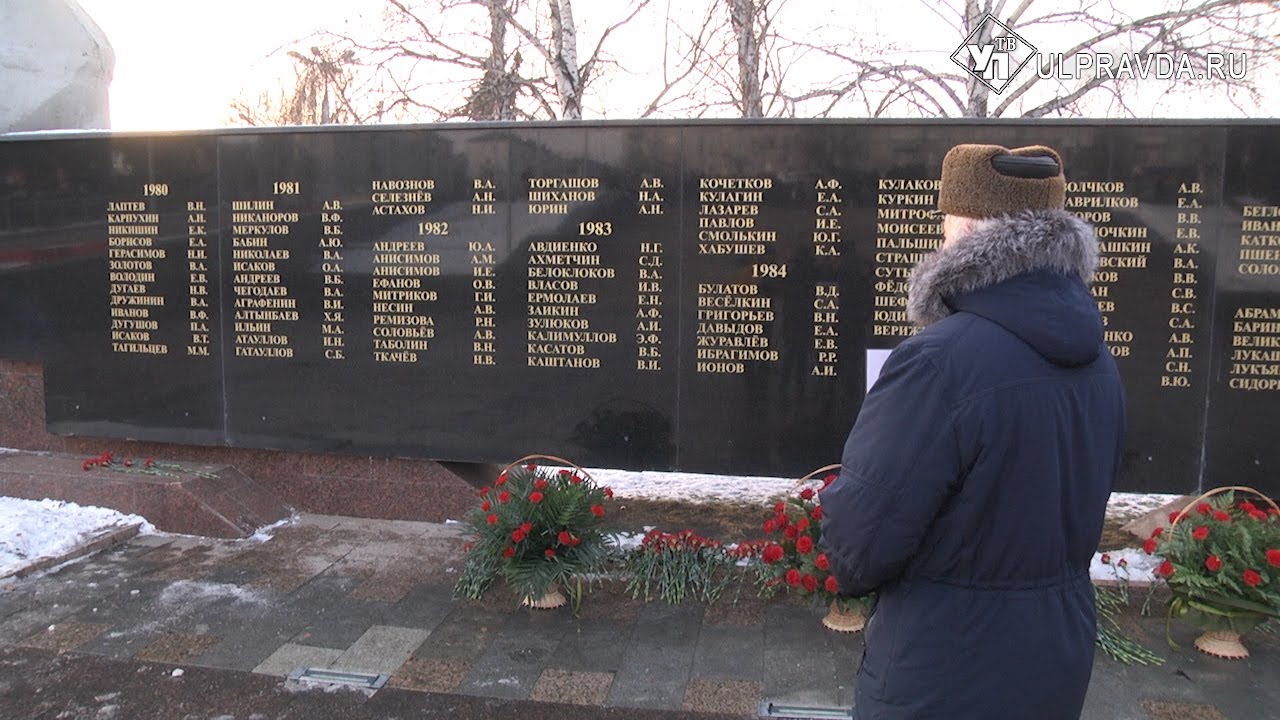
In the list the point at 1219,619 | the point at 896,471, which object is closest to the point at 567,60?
the point at 1219,619

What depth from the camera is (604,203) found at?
6090 millimetres

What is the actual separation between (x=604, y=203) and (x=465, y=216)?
1.02 metres

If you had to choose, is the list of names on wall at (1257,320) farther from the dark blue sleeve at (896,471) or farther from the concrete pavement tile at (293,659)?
the concrete pavement tile at (293,659)

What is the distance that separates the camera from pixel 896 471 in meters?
1.91

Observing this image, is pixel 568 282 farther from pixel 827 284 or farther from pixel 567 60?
pixel 567 60

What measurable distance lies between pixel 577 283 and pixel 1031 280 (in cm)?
440

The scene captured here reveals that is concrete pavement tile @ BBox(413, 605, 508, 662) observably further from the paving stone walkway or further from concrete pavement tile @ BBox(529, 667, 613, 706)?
concrete pavement tile @ BBox(529, 667, 613, 706)

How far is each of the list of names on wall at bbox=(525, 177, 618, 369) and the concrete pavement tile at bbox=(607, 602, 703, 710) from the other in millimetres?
1829

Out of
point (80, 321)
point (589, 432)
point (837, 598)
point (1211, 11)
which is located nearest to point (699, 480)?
point (589, 432)

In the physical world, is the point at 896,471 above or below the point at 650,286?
below

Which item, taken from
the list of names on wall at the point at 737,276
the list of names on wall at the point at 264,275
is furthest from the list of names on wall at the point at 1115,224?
the list of names on wall at the point at 264,275

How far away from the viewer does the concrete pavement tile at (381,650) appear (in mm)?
4520

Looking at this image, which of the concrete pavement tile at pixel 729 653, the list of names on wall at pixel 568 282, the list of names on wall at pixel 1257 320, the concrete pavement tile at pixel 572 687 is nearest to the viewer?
the concrete pavement tile at pixel 572 687

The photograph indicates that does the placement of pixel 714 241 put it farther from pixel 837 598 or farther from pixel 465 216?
pixel 837 598
